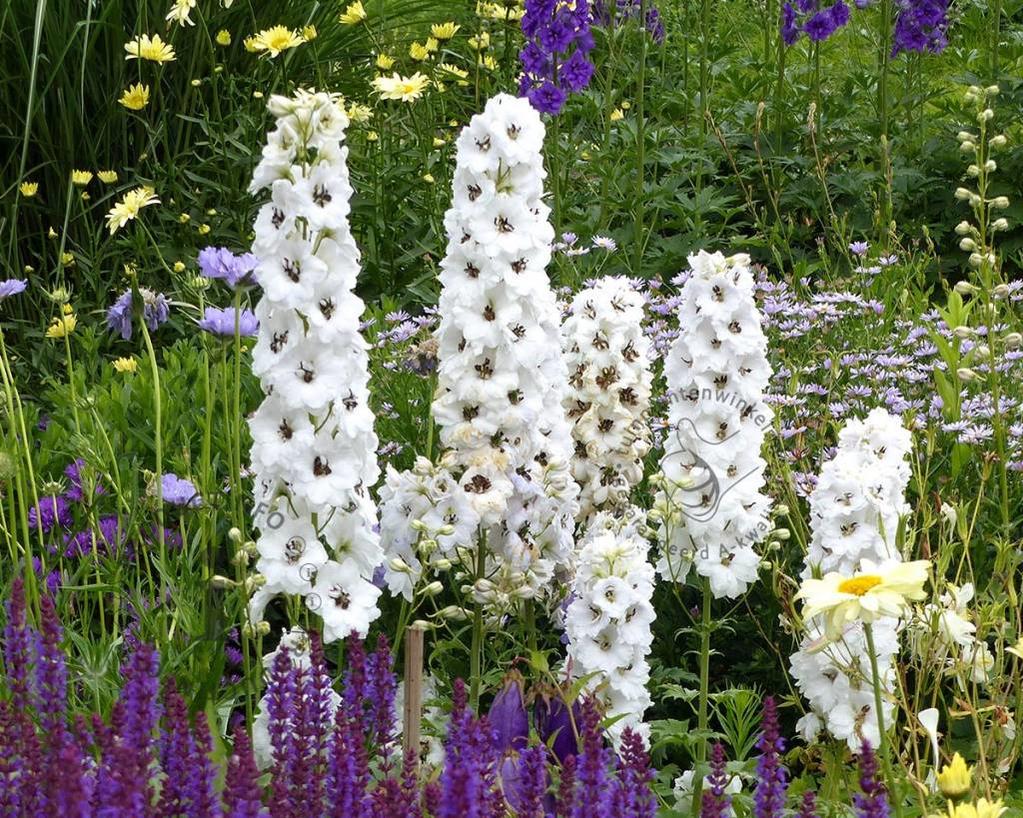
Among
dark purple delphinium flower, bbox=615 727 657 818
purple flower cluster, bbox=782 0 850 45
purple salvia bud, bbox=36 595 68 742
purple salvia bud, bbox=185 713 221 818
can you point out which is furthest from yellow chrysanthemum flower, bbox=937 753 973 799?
purple flower cluster, bbox=782 0 850 45

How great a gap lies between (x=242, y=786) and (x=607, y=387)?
56.3 inches

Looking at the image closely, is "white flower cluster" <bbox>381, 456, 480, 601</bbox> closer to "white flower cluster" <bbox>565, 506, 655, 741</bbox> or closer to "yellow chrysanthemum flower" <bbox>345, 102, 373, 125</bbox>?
"white flower cluster" <bbox>565, 506, 655, 741</bbox>

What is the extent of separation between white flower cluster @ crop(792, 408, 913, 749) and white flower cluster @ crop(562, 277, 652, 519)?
1.51 ft

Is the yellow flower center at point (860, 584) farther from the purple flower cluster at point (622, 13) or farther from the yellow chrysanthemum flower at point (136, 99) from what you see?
the purple flower cluster at point (622, 13)

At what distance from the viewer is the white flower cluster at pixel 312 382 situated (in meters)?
2.35

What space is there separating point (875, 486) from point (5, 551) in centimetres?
241

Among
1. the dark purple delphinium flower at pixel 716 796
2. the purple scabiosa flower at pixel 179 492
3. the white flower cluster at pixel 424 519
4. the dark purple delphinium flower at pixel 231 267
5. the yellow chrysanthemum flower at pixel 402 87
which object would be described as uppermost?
the yellow chrysanthemum flower at pixel 402 87

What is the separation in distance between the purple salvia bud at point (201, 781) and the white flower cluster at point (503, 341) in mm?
888

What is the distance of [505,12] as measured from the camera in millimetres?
6059

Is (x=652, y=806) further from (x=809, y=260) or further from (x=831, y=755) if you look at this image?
(x=809, y=260)

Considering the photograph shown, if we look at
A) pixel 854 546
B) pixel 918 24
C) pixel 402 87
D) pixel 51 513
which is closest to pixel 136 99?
pixel 402 87

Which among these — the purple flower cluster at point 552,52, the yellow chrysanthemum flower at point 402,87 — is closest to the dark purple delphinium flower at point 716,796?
the yellow chrysanthemum flower at point 402,87

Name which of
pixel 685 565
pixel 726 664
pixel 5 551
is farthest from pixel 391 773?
pixel 5 551

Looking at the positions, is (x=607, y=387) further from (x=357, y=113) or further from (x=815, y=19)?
(x=815, y=19)
